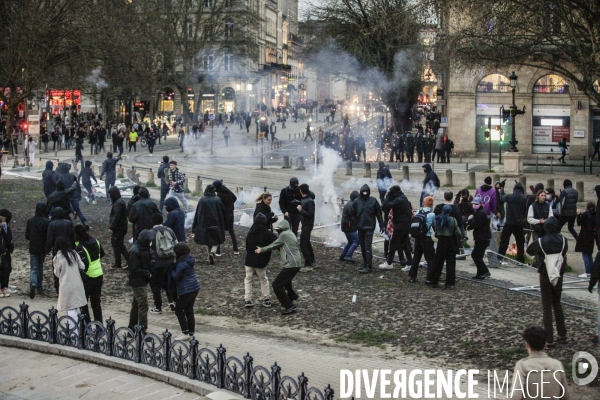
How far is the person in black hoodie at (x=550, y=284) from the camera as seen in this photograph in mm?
10883

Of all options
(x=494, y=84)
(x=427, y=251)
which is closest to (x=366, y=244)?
(x=427, y=251)

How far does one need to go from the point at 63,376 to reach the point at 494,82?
130 ft

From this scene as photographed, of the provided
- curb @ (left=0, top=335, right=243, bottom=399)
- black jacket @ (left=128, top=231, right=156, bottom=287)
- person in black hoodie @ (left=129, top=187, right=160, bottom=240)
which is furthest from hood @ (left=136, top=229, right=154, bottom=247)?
person in black hoodie @ (left=129, top=187, right=160, bottom=240)

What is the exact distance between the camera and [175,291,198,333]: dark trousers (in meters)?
11.5

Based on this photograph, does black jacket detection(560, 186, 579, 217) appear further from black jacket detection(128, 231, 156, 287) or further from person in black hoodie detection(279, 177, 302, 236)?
black jacket detection(128, 231, 156, 287)

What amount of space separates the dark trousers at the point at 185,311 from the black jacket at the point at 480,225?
5.66 meters

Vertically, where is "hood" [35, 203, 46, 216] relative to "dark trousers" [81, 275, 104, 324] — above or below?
above

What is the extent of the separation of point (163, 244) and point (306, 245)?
420 centimetres

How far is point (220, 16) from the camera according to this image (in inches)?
2552

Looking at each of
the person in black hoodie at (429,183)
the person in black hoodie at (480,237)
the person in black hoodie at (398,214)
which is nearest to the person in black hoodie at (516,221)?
the person in black hoodie at (480,237)

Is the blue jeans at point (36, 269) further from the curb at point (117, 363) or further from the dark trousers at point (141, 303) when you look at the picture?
the dark trousers at point (141, 303)

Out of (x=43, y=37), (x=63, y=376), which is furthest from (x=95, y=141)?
(x=63, y=376)

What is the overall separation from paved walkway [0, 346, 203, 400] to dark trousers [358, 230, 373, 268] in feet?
20.4

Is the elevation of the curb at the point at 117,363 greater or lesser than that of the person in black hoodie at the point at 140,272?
lesser
